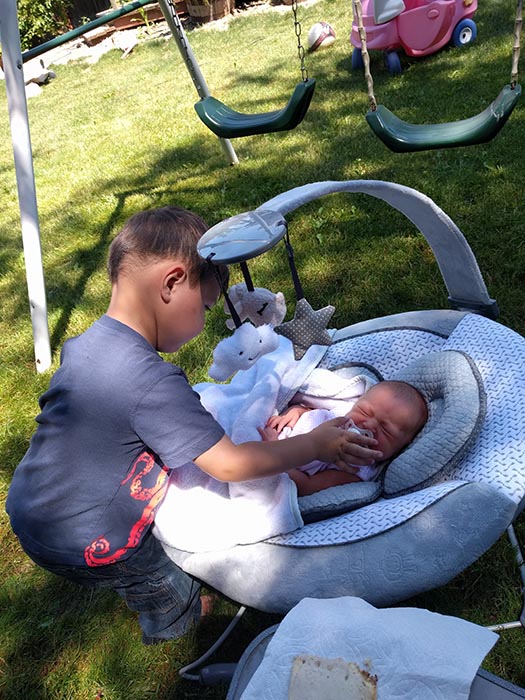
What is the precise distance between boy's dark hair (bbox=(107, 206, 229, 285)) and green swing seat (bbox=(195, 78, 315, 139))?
1016 mm

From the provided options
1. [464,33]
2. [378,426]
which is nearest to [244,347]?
[378,426]

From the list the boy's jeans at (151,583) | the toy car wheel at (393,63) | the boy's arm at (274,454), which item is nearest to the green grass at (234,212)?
the toy car wheel at (393,63)

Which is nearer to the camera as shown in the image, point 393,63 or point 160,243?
point 160,243

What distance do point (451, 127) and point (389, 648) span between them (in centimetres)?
158

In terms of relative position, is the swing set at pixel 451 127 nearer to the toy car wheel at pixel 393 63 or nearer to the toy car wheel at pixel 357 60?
the toy car wheel at pixel 393 63

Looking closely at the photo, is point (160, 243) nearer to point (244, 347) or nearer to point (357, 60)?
point (244, 347)

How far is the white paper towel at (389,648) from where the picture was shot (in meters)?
0.92

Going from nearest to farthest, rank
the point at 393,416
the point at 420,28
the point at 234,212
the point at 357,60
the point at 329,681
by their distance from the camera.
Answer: the point at 329,681 < the point at 393,416 < the point at 234,212 < the point at 420,28 < the point at 357,60

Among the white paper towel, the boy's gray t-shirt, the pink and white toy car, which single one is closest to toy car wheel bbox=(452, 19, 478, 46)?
the pink and white toy car

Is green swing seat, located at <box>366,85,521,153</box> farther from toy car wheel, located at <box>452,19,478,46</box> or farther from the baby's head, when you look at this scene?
toy car wheel, located at <box>452,19,478,46</box>

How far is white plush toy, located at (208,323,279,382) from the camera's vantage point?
5.35 ft

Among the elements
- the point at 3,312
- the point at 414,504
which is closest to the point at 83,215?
the point at 3,312

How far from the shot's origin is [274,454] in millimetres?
1426

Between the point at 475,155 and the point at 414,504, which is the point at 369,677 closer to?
the point at 414,504
